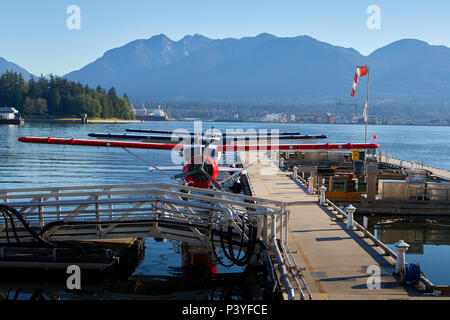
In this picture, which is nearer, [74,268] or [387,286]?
[387,286]

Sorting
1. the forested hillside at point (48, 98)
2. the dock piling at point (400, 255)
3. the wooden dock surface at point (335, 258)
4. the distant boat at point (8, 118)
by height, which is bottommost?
the wooden dock surface at point (335, 258)

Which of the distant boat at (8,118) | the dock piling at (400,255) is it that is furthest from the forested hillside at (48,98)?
the dock piling at (400,255)

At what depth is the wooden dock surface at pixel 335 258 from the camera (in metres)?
8.97

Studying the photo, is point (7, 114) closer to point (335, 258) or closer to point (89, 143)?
point (89, 143)

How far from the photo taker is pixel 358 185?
1160 inches

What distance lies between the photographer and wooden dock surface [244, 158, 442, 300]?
353 inches

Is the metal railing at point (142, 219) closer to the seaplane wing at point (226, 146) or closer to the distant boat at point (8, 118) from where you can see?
the seaplane wing at point (226, 146)

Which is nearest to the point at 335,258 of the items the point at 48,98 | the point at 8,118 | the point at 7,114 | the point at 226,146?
the point at 226,146

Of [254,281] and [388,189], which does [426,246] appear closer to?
[388,189]

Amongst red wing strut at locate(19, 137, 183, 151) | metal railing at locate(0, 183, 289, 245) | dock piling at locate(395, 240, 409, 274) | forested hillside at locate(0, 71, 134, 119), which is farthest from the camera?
forested hillside at locate(0, 71, 134, 119)

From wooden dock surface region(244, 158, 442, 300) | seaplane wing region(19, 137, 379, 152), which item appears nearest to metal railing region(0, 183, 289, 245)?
wooden dock surface region(244, 158, 442, 300)

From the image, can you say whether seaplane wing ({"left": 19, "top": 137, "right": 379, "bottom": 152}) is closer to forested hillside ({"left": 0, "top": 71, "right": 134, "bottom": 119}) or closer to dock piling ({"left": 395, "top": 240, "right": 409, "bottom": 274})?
dock piling ({"left": 395, "top": 240, "right": 409, "bottom": 274})

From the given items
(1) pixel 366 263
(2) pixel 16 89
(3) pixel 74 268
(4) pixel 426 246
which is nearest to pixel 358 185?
(4) pixel 426 246
